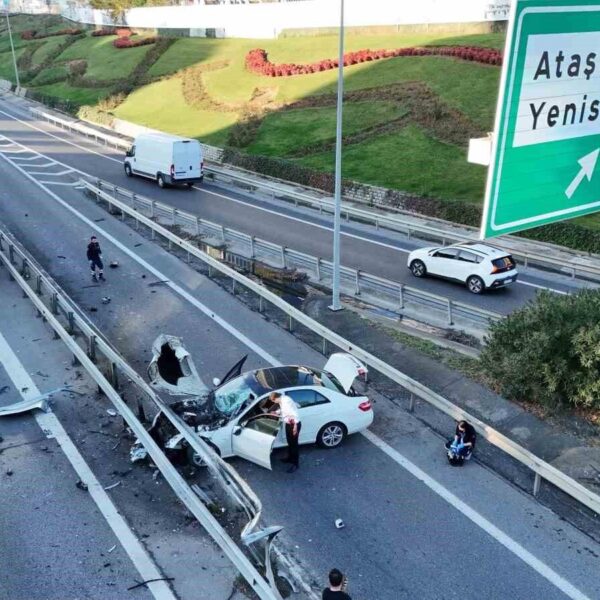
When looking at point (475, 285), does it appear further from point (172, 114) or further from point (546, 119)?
point (172, 114)

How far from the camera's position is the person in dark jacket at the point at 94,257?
19.8m

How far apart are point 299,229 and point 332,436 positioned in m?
18.8

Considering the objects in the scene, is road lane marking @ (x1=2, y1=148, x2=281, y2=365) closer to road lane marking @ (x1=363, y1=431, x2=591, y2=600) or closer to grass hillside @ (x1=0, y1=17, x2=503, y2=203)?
road lane marking @ (x1=363, y1=431, x2=591, y2=600)

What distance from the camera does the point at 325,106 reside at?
4422 cm

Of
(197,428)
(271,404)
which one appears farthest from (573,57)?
(197,428)

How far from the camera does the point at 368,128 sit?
128ft

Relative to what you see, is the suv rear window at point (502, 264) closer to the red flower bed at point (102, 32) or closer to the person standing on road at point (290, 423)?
the person standing on road at point (290, 423)

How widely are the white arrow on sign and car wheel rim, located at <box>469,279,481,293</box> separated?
15.7 metres

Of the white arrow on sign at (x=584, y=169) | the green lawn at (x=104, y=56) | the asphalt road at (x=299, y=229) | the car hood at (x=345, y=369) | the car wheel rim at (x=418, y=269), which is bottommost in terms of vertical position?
the asphalt road at (x=299, y=229)

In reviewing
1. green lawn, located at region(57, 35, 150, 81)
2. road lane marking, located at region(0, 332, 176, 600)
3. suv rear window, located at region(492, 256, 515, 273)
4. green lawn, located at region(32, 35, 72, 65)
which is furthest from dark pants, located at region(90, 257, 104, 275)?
green lawn, located at region(32, 35, 72, 65)

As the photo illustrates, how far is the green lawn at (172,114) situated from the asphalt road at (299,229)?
6.01 meters

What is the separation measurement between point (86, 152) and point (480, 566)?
42125mm

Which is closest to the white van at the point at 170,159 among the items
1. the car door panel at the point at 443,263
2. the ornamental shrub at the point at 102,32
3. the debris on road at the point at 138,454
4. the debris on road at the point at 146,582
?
the car door panel at the point at 443,263

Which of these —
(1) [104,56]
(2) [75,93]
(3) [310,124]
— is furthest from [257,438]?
(1) [104,56]
